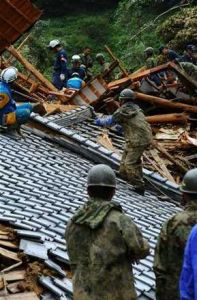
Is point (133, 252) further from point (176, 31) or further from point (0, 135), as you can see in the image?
point (176, 31)

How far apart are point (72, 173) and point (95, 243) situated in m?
4.95

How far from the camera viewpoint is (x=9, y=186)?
7840mm

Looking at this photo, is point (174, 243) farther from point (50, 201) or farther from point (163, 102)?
point (163, 102)

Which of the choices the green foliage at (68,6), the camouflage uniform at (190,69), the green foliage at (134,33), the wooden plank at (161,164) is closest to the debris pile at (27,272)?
the wooden plank at (161,164)

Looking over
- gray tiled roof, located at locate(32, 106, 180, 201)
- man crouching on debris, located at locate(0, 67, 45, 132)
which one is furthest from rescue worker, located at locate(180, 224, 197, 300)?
man crouching on debris, located at locate(0, 67, 45, 132)

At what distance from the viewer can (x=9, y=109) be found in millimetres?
10641

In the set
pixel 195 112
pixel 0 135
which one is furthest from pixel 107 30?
pixel 0 135

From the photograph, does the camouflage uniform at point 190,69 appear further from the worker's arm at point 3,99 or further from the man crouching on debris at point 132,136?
the worker's arm at point 3,99

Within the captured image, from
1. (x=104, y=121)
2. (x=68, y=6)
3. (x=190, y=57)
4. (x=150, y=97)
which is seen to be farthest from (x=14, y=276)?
(x=68, y=6)

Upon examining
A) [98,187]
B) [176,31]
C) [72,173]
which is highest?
[176,31]

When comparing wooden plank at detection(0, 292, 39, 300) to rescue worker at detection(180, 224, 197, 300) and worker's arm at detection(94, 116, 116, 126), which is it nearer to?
rescue worker at detection(180, 224, 197, 300)

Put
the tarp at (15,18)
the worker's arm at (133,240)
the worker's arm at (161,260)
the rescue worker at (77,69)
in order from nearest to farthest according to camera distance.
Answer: the worker's arm at (133,240) → the worker's arm at (161,260) → the tarp at (15,18) → the rescue worker at (77,69)

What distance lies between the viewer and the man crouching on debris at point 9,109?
1052 cm

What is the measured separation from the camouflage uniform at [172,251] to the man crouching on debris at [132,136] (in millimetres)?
4960
